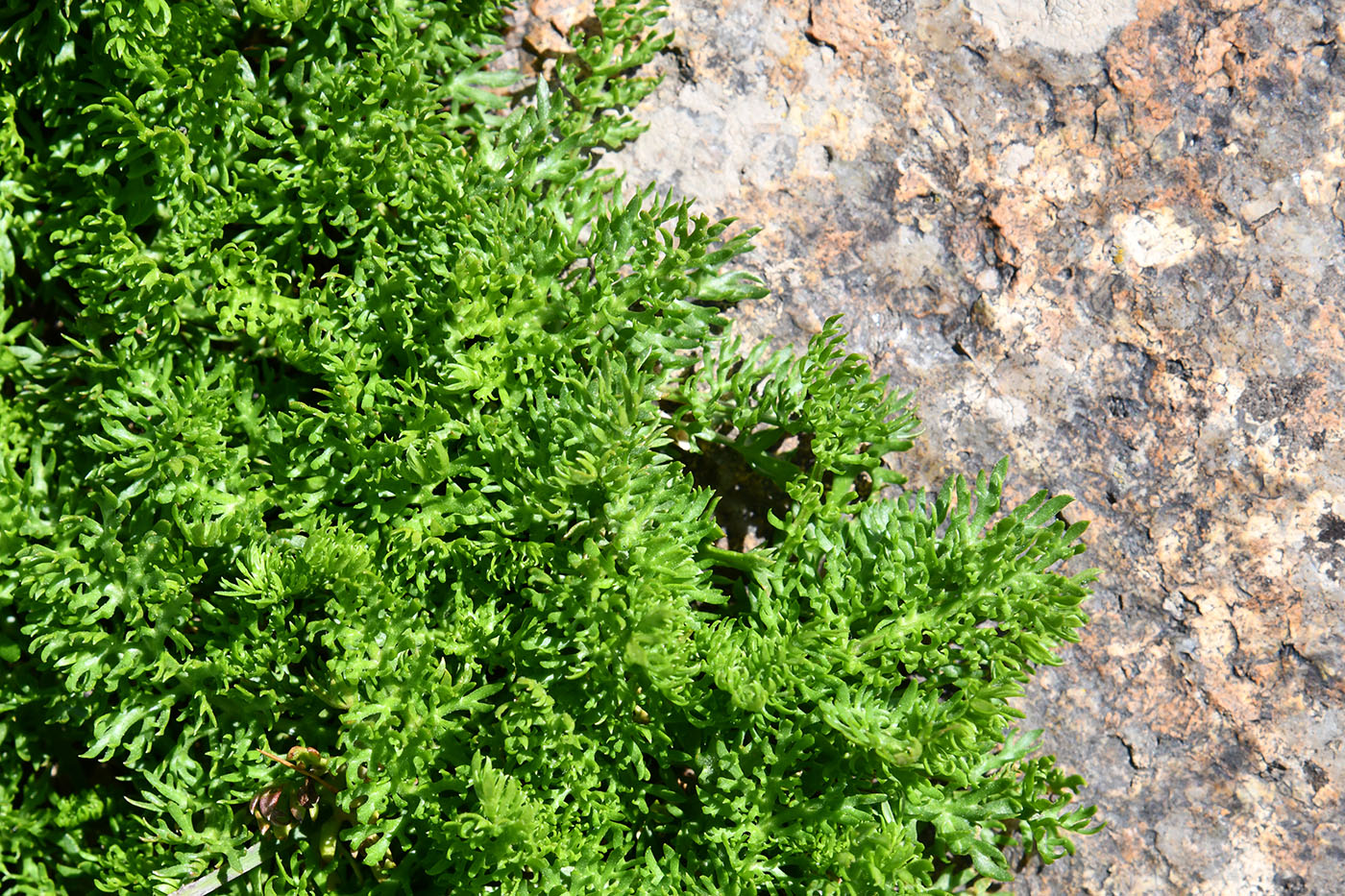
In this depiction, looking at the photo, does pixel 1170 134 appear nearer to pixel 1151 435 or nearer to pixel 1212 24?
pixel 1212 24

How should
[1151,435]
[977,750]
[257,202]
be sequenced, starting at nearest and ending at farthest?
[977,750] → [257,202] → [1151,435]

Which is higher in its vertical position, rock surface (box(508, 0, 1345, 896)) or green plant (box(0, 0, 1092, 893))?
rock surface (box(508, 0, 1345, 896))

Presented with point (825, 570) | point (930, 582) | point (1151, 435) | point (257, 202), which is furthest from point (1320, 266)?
point (257, 202)

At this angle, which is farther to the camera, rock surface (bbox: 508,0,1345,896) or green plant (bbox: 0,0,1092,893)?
rock surface (bbox: 508,0,1345,896)

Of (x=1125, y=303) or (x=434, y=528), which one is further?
(x=1125, y=303)
